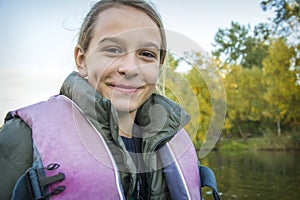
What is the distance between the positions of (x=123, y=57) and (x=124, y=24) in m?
0.12

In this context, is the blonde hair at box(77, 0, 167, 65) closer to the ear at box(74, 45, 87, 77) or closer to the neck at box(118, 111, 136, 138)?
the ear at box(74, 45, 87, 77)

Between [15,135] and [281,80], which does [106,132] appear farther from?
[281,80]

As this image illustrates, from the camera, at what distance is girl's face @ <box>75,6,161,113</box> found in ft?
3.97

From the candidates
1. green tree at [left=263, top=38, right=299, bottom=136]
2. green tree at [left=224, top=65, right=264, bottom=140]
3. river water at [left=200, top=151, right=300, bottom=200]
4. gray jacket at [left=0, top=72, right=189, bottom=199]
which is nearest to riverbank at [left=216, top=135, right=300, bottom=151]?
green tree at [left=263, top=38, right=299, bottom=136]

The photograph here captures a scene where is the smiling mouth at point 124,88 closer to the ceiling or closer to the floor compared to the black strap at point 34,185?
closer to the ceiling

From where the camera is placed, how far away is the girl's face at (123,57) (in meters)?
1.21

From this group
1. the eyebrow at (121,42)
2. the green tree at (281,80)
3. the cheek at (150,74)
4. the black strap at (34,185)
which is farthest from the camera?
the green tree at (281,80)

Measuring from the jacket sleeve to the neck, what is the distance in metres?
0.34

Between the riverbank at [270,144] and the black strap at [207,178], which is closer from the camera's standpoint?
the black strap at [207,178]

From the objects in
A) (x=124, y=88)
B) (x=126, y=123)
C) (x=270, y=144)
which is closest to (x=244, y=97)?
(x=270, y=144)

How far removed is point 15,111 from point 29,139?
15 cm

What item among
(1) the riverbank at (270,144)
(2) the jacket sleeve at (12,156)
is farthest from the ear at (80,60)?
(1) the riverbank at (270,144)

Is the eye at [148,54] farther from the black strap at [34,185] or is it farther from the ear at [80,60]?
the black strap at [34,185]

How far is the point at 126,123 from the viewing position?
141cm
